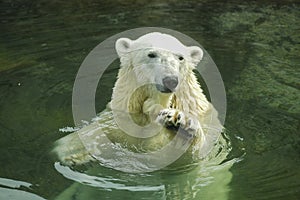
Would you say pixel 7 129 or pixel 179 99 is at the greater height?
pixel 179 99

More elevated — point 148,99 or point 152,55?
point 152,55

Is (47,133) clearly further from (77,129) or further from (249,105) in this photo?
(249,105)

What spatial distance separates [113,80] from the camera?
5.93 m

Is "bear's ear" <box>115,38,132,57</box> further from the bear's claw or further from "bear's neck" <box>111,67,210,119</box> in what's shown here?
the bear's claw

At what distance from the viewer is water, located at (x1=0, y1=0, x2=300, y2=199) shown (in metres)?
3.97

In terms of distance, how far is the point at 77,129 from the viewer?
4777 millimetres

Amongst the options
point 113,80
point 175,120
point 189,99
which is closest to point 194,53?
point 189,99

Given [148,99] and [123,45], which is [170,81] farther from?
[123,45]

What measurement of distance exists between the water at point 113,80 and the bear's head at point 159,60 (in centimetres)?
66

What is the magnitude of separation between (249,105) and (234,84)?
56cm

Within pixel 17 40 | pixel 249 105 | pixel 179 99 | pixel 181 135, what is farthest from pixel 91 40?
pixel 181 135

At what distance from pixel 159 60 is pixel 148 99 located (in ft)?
1.18

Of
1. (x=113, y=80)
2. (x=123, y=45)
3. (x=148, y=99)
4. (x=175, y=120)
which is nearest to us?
(x=175, y=120)

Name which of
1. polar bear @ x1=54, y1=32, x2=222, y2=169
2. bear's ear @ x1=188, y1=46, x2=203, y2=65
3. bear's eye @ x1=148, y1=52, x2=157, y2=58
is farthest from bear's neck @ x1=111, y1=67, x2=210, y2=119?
bear's eye @ x1=148, y1=52, x2=157, y2=58
